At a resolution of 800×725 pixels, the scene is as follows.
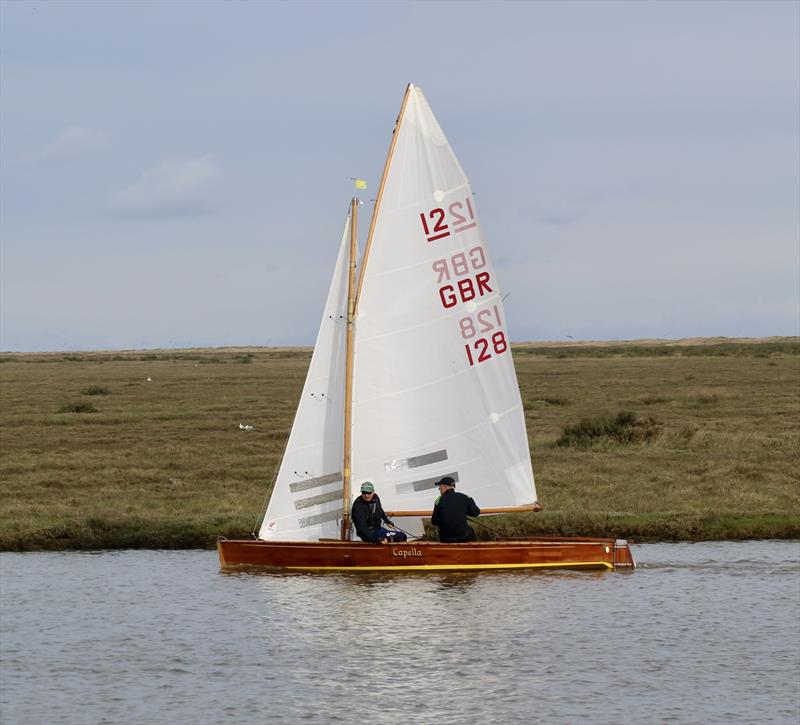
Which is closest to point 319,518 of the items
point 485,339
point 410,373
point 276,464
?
point 410,373

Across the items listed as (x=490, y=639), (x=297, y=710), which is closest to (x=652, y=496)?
(x=490, y=639)

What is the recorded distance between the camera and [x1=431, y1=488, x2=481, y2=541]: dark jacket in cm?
3069

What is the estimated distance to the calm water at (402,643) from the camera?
65.9 ft

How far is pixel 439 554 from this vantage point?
30219mm

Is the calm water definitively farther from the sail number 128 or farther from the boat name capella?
the sail number 128

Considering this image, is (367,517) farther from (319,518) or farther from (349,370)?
(349,370)

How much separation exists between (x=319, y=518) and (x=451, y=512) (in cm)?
340

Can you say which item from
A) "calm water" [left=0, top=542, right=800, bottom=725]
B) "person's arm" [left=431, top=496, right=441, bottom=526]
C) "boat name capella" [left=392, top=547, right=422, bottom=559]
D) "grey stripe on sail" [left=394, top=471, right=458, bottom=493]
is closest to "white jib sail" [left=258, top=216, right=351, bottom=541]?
"grey stripe on sail" [left=394, top=471, right=458, bottom=493]

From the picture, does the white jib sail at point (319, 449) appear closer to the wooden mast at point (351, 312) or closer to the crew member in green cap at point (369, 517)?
the wooden mast at point (351, 312)

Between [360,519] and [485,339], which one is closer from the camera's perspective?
[360,519]

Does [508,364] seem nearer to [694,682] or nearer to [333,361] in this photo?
[333,361]

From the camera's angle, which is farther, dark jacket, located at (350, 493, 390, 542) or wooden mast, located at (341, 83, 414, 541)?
wooden mast, located at (341, 83, 414, 541)

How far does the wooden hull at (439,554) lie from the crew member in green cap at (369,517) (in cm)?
31

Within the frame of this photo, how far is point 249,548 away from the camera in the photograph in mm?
30938
